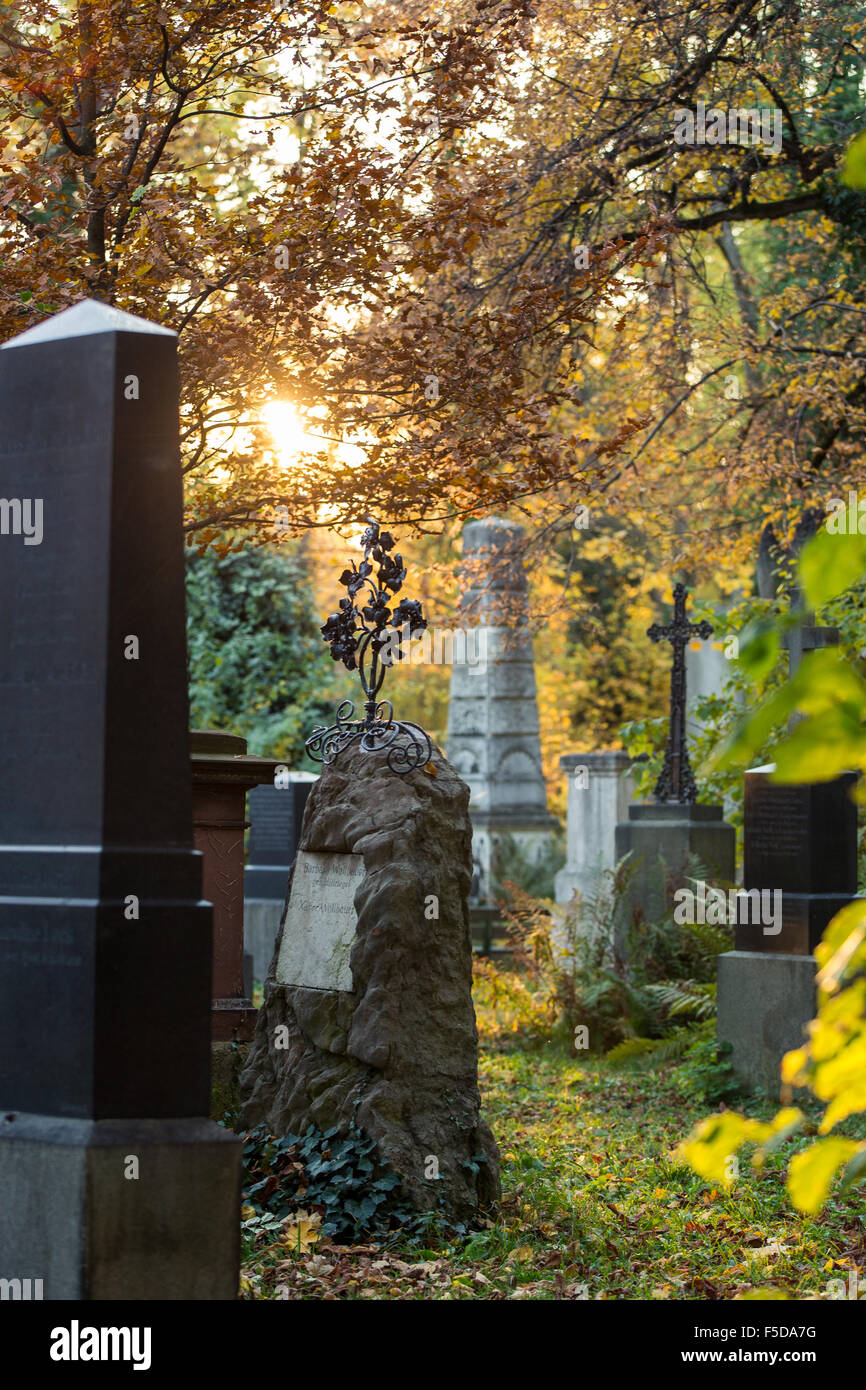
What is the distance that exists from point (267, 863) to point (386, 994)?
9.11 metres

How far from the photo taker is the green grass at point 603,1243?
521 centimetres

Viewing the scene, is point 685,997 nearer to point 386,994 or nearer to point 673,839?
point 673,839

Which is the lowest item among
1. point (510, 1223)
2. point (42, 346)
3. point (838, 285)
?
point (510, 1223)

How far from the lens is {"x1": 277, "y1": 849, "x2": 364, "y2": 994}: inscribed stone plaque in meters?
6.59

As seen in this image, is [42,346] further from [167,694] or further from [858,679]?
[858,679]

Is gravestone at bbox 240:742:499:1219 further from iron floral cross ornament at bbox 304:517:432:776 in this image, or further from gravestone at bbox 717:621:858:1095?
gravestone at bbox 717:621:858:1095

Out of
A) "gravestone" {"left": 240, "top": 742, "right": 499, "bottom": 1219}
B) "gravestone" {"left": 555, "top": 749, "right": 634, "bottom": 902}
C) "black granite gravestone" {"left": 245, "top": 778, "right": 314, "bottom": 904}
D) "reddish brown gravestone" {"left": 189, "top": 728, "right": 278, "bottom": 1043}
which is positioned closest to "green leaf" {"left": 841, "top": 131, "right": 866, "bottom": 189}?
"gravestone" {"left": 240, "top": 742, "right": 499, "bottom": 1219}

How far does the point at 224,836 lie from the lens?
29.0ft

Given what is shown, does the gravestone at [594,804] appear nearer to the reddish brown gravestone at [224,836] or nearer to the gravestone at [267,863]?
the gravestone at [267,863]

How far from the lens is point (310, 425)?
8.11 m

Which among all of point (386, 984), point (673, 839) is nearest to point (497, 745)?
point (673, 839)

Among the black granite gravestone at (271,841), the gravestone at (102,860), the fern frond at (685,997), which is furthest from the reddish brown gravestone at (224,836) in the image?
the black granite gravestone at (271,841)

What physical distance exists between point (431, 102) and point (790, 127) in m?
5.39
